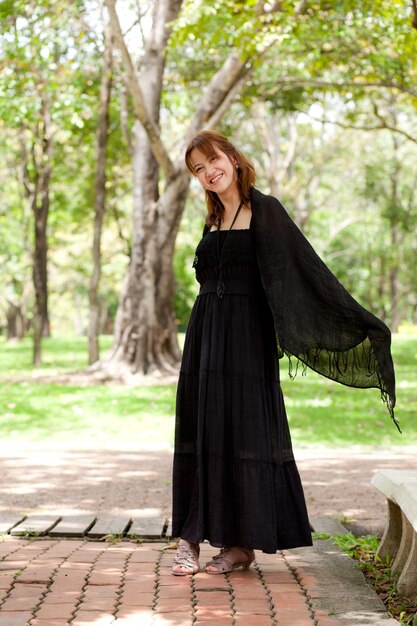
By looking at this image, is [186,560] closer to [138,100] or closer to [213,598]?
[213,598]

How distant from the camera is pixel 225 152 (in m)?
5.11

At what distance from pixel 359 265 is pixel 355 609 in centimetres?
4438

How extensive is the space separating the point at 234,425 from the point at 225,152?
135cm

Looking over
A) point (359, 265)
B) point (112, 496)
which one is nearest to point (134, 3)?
point (112, 496)

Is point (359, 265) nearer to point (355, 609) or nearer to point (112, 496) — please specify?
point (112, 496)

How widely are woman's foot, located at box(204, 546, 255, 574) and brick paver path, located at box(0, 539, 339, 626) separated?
1.3 inches

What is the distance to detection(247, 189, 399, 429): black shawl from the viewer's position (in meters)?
4.96

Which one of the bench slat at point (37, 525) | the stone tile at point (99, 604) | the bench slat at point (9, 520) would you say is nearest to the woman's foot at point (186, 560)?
the stone tile at point (99, 604)

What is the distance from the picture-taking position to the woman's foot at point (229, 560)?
496 cm

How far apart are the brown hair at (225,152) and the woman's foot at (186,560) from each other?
1.63 meters

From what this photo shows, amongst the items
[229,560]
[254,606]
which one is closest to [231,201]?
[229,560]

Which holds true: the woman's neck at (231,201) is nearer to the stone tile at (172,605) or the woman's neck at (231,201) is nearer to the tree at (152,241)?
the stone tile at (172,605)

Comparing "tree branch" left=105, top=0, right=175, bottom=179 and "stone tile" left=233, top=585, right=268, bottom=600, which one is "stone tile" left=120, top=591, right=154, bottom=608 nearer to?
"stone tile" left=233, top=585, right=268, bottom=600

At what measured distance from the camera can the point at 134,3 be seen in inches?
Answer: 703
